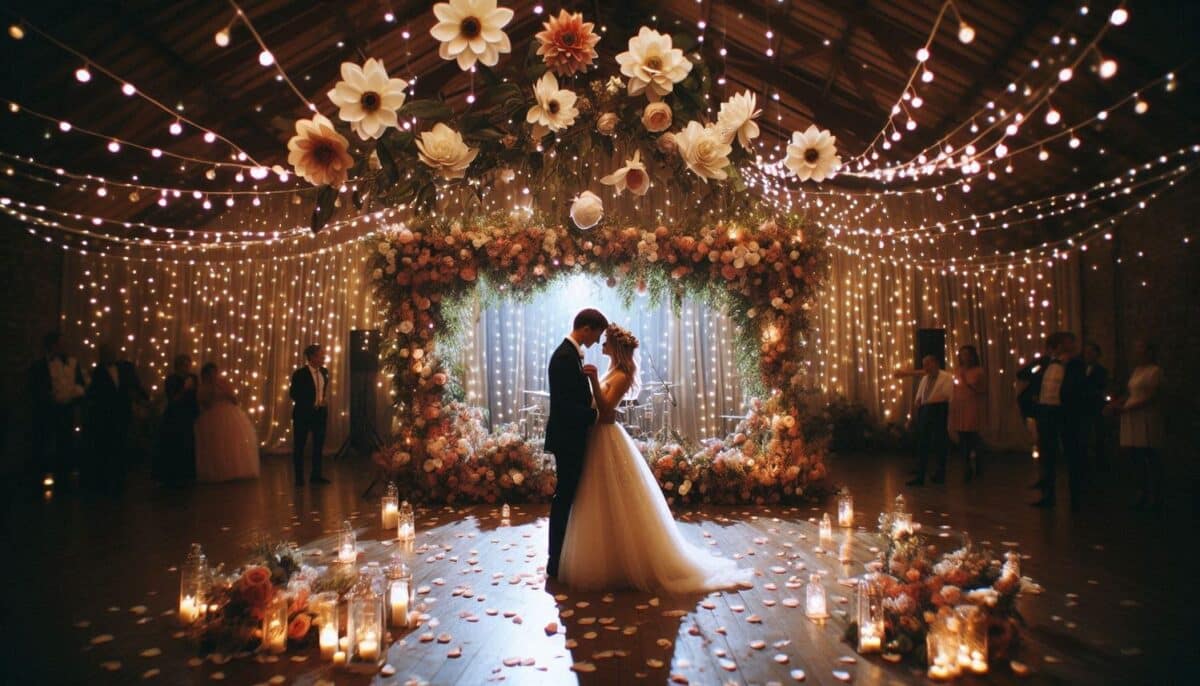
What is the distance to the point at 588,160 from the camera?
1.41 m

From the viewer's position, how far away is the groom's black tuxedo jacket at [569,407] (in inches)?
150

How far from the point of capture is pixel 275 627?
2873 millimetres

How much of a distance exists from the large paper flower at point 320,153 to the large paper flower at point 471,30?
0.76ft

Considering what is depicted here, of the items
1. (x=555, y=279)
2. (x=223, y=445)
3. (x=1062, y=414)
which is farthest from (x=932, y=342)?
(x=223, y=445)

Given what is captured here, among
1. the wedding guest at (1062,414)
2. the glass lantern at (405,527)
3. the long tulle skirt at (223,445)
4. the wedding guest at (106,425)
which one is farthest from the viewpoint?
the long tulle skirt at (223,445)

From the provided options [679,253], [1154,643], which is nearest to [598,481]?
[1154,643]

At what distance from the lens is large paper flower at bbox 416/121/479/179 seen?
114cm

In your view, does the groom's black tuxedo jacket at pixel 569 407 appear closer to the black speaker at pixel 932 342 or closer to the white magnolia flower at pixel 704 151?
the white magnolia flower at pixel 704 151

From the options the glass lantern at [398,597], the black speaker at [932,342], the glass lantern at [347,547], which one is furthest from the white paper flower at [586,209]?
the black speaker at [932,342]

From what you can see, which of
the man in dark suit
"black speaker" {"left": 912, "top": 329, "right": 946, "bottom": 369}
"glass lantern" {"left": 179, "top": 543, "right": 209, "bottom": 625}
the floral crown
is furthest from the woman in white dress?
"black speaker" {"left": 912, "top": 329, "right": 946, "bottom": 369}

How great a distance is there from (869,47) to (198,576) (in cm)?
770

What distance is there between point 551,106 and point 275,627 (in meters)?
2.60

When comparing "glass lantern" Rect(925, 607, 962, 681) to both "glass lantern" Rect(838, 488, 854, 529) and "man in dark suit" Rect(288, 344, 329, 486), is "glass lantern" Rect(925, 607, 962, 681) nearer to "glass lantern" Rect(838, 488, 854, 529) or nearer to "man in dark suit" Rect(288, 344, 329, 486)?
"glass lantern" Rect(838, 488, 854, 529)

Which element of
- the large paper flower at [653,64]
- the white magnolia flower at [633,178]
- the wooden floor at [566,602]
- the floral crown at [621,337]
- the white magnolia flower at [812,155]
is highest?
the large paper flower at [653,64]
